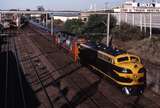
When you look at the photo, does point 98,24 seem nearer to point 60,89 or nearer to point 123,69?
point 60,89

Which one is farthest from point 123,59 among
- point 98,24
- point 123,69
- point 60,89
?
point 98,24

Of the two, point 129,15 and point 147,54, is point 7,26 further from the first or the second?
point 147,54

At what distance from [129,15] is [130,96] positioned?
3459 cm

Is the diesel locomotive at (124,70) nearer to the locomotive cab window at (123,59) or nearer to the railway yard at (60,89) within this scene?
the locomotive cab window at (123,59)

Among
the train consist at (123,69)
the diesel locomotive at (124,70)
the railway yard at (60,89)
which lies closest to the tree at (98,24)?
the railway yard at (60,89)

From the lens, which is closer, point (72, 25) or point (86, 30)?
point (86, 30)

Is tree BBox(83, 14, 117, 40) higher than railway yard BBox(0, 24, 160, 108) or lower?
higher

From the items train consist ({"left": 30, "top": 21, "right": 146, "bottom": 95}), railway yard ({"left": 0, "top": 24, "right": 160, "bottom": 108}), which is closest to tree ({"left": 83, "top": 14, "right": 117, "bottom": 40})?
railway yard ({"left": 0, "top": 24, "right": 160, "bottom": 108})

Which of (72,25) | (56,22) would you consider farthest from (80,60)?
(56,22)

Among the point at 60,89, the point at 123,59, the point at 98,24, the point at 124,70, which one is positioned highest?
the point at 98,24

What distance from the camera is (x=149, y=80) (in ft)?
78.7


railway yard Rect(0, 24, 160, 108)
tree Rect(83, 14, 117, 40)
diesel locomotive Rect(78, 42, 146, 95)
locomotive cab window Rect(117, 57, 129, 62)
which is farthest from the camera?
tree Rect(83, 14, 117, 40)

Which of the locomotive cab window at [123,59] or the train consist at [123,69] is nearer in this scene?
the train consist at [123,69]

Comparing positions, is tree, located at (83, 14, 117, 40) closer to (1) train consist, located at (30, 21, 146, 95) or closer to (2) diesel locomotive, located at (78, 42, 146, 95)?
(1) train consist, located at (30, 21, 146, 95)
